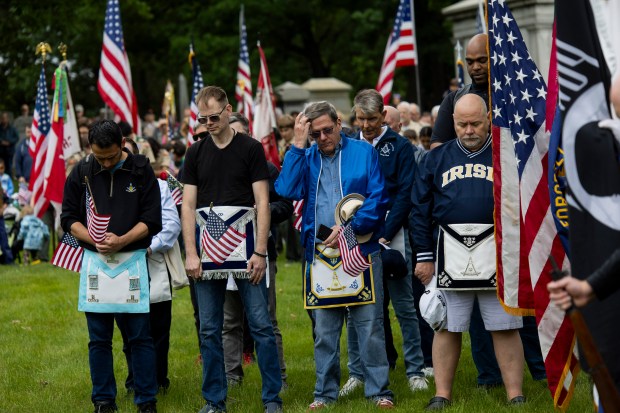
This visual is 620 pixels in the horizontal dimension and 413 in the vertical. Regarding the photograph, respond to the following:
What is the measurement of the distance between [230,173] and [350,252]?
3.38 feet

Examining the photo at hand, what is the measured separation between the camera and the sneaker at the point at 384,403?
8294mm

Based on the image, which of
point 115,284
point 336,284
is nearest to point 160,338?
point 115,284

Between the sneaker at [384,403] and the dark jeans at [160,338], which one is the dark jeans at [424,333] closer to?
the sneaker at [384,403]

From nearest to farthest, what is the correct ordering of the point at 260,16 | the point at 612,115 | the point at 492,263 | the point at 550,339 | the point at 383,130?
the point at 612,115, the point at 550,339, the point at 492,263, the point at 383,130, the point at 260,16

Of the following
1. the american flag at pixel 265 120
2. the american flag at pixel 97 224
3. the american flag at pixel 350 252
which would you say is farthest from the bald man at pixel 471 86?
the american flag at pixel 265 120

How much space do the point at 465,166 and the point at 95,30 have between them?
39.3 meters

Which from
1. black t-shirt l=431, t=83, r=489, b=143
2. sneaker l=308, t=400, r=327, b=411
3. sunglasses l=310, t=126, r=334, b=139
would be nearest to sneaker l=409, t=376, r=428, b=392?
sneaker l=308, t=400, r=327, b=411

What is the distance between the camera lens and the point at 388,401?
27.4 ft

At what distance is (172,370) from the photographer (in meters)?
10.4

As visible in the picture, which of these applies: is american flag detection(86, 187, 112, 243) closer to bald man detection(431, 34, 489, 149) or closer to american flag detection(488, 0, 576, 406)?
bald man detection(431, 34, 489, 149)

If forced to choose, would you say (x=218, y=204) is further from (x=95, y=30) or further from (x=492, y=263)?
(x=95, y=30)

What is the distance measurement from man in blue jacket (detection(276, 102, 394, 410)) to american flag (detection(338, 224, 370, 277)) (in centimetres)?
9

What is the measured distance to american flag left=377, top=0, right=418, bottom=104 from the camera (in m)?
18.7

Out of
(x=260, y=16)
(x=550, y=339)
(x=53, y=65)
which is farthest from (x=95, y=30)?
(x=550, y=339)
